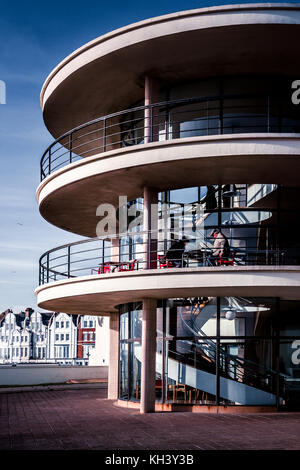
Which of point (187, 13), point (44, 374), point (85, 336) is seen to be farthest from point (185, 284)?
point (85, 336)

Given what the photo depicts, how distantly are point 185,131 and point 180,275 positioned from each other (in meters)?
4.85

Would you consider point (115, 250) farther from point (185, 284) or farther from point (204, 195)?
point (185, 284)

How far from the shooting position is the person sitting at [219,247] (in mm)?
18906

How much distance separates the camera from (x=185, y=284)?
17.7 m

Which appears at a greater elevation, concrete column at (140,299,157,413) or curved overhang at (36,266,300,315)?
curved overhang at (36,266,300,315)

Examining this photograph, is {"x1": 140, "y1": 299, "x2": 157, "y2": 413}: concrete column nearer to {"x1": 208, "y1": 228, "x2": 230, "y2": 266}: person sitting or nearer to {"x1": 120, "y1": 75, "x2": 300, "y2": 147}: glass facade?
{"x1": 208, "y1": 228, "x2": 230, "y2": 266}: person sitting

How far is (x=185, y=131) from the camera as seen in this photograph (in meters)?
20.1

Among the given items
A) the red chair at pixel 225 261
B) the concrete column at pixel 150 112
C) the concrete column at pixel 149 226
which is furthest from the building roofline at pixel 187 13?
the red chair at pixel 225 261

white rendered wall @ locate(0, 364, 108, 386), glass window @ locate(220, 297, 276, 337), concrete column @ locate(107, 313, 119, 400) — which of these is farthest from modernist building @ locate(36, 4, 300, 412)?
white rendered wall @ locate(0, 364, 108, 386)

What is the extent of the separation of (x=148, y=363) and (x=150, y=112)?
7457mm

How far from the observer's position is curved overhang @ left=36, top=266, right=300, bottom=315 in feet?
56.9

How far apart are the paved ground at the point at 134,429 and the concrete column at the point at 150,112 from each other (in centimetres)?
807

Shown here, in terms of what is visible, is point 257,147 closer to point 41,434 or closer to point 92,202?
point 92,202

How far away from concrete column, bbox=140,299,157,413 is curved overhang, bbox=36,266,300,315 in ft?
2.68
